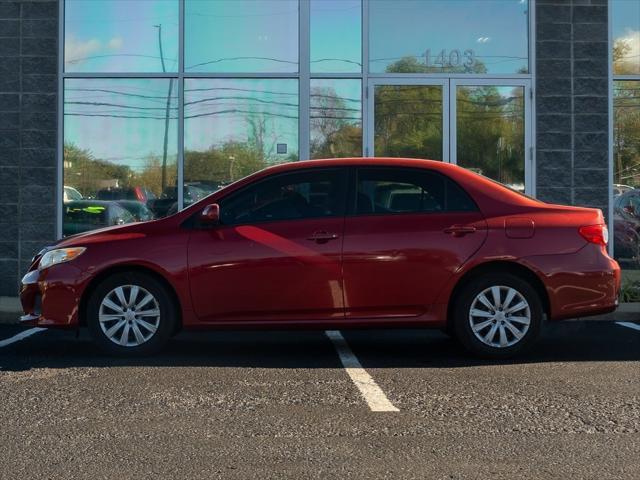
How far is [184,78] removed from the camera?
11102 millimetres

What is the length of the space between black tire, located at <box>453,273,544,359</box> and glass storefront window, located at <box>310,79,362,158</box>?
501 cm

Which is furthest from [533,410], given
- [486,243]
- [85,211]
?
[85,211]

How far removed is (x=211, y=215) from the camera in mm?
6430

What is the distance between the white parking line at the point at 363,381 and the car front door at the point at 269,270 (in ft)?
1.43

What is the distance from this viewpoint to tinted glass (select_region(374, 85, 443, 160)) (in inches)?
440

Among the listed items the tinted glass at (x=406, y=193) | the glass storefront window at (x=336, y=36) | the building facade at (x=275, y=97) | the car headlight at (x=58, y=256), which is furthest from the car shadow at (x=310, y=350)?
the glass storefront window at (x=336, y=36)

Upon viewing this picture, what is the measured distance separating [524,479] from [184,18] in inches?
354

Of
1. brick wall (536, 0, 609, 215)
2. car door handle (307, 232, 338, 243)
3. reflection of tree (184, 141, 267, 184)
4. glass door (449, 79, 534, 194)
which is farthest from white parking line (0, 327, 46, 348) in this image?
brick wall (536, 0, 609, 215)

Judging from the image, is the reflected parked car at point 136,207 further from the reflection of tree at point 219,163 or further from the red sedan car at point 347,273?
the red sedan car at point 347,273

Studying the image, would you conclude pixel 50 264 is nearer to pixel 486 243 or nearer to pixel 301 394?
pixel 301 394

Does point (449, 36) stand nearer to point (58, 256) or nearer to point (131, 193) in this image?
point (131, 193)

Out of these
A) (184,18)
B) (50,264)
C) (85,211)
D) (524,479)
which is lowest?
(524,479)

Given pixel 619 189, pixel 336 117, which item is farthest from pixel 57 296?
pixel 619 189

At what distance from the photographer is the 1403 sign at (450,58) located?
11.3 metres
